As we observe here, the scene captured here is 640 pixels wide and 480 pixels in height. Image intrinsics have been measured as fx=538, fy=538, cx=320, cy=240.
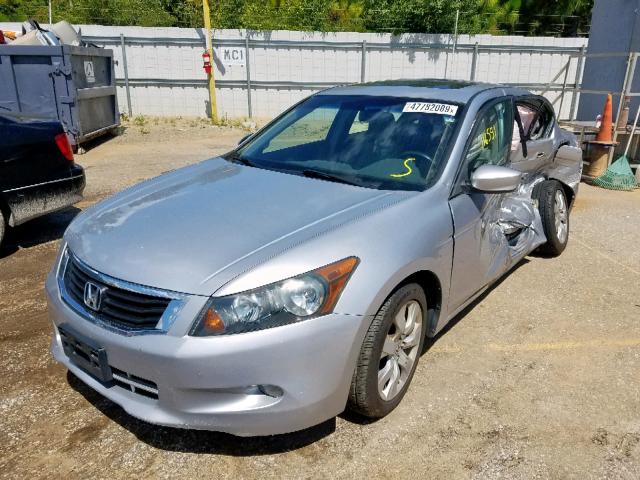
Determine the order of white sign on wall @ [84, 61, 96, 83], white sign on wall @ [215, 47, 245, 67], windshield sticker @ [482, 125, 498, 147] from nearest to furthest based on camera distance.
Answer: windshield sticker @ [482, 125, 498, 147], white sign on wall @ [84, 61, 96, 83], white sign on wall @ [215, 47, 245, 67]

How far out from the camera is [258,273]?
220 centimetres

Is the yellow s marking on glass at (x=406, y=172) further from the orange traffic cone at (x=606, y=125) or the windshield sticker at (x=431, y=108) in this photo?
the orange traffic cone at (x=606, y=125)

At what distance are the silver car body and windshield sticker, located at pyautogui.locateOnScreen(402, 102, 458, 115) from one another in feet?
0.82

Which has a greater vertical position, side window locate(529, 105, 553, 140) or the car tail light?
side window locate(529, 105, 553, 140)

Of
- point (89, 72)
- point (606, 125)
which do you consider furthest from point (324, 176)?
point (89, 72)

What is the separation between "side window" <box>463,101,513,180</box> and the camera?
3311mm

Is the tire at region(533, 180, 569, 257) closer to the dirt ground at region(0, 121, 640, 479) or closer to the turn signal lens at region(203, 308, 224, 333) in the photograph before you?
the dirt ground at region(0, 121, 640, 479)

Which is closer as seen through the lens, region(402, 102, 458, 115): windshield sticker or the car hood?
the car hood

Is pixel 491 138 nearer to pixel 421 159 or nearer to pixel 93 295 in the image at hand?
pixel 421 159

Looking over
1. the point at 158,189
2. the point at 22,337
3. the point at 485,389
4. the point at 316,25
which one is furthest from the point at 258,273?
the point at 316,25

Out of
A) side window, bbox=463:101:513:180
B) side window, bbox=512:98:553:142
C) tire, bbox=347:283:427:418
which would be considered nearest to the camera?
tire, bbox=347:283:427:418

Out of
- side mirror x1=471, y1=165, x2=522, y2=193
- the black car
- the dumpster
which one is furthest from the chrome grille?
the dumpster

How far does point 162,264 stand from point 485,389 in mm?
1932

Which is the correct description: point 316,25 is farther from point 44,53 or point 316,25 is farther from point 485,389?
point 485,389
